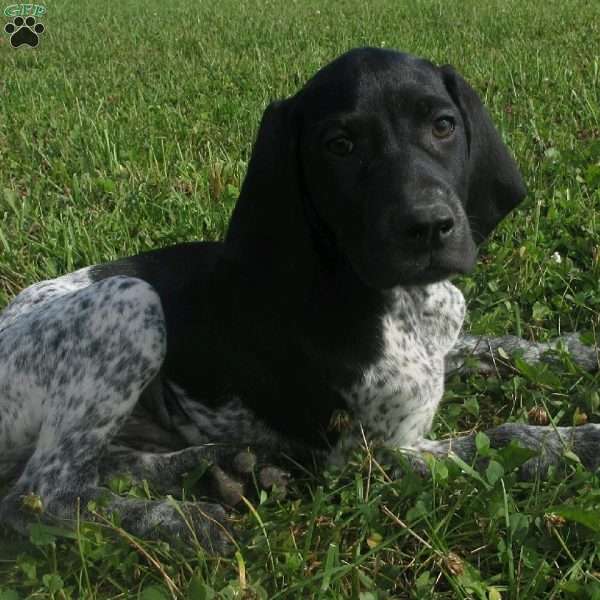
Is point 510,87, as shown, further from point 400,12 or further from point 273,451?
point 400,12

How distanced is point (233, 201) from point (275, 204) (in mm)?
2434

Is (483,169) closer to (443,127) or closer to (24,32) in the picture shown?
(443,127)

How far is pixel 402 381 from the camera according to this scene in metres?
3.30

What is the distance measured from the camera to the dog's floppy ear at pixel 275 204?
125 inches

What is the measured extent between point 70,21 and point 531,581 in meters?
15.4

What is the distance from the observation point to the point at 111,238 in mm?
5262


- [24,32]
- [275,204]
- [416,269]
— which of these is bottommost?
[416,269]

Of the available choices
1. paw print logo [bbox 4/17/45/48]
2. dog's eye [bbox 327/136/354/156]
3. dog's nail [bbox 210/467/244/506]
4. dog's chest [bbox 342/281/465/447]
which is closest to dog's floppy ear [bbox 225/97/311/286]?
dog's eye [bbox 327/136/354/156]

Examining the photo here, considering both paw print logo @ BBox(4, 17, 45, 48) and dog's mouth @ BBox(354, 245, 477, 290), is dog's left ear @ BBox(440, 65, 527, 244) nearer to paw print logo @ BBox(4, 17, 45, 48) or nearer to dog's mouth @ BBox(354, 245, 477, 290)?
dog's mouth @ BBox(354, 245, 477, 290)

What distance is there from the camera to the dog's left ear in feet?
10.9

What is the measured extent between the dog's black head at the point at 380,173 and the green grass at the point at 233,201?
77 centimetres

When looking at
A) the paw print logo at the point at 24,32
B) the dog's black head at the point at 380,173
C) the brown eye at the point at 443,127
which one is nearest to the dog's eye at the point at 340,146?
the dog's black head at the point at 380,173

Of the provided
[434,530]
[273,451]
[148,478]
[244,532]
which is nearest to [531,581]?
[434,530]

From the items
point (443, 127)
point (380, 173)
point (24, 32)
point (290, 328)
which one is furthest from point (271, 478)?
point (24, 32)
